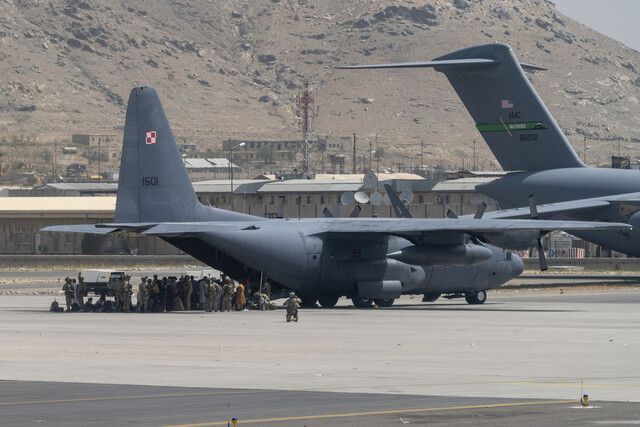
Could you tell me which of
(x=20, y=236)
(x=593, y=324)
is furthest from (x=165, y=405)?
(x=20, y=236)

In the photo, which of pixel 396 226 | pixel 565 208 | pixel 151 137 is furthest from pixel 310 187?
pixel 151 137

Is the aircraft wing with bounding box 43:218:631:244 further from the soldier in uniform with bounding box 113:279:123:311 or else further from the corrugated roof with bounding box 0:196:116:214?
the corrugated roof with bounding box 0:196:116:214

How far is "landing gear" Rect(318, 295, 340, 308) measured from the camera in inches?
1858

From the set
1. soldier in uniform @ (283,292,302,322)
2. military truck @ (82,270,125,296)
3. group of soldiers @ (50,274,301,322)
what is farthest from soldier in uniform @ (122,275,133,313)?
soldier in uniform @ (283,292,302,322)

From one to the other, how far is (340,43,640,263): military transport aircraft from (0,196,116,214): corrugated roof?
1750 inches

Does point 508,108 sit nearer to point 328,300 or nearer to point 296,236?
point 328,300

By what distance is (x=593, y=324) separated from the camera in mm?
37469

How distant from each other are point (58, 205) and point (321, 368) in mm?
81388

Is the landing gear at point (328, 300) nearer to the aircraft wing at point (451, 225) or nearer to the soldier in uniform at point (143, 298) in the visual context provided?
the aircraft wing at point (451, 225)

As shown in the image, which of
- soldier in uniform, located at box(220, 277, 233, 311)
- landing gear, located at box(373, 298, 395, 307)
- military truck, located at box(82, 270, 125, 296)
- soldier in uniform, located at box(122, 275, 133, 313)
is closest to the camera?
soldier in uniform, located at box(122, 275, 133, 313)

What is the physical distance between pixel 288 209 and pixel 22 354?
255ft

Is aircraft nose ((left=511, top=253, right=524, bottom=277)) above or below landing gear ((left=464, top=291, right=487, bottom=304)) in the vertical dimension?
above

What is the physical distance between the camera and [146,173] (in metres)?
43.5

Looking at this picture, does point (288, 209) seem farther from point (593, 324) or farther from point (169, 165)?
point (593, 324)
